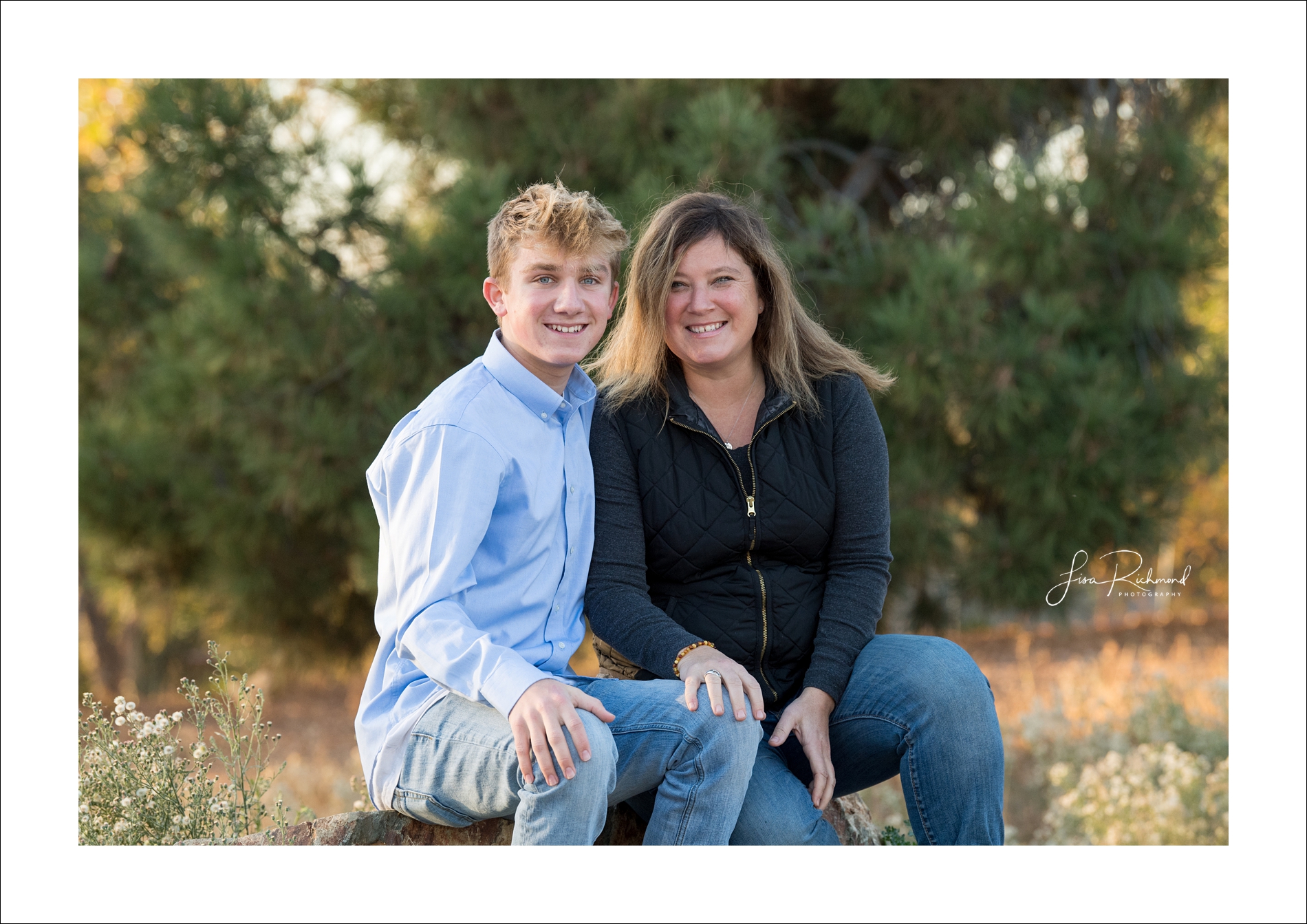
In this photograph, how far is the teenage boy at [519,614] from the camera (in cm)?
153

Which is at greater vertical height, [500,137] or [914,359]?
[500,137]

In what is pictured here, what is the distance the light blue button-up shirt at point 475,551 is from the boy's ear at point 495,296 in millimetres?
75

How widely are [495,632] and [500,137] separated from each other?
110 inches

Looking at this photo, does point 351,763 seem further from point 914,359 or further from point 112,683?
point 914,359

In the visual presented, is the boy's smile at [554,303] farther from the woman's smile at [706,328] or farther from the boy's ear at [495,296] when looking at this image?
the woman's smile at [706,328]

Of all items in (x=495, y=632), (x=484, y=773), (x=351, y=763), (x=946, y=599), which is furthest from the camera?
(x=351, y=763)

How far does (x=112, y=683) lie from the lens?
21.9ft

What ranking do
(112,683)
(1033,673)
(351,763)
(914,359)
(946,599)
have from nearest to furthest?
(914,359)
(946,599)
(351,763)
(1033,673)
(112,683)

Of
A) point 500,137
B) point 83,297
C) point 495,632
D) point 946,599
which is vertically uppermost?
point 500,137

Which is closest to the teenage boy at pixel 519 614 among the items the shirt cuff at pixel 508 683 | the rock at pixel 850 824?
the shirt cuff at pixel 508 683

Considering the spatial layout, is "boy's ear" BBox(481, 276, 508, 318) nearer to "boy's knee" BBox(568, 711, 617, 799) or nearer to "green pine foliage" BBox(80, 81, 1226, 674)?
"boy's knee" BBox(568, 711, 617, 799)

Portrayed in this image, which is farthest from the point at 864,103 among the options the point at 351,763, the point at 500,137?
the point at 351,763

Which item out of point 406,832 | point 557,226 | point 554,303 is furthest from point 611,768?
point 557,226

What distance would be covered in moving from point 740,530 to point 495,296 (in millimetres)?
615
